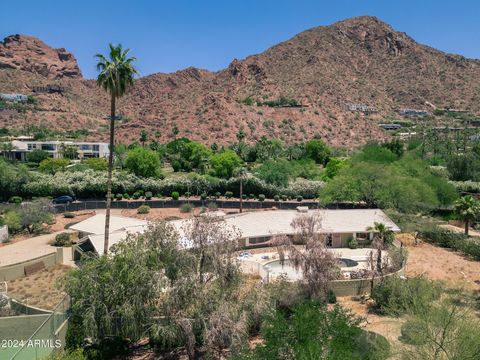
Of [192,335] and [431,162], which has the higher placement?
[431,162]

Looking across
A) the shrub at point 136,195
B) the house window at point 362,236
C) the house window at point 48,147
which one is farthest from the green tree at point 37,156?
the house window at point 362,236

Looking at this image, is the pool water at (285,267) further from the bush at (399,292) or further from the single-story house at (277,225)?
the bush at (399,292)

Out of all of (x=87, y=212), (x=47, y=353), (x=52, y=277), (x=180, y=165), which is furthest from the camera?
(x=180, y=165)

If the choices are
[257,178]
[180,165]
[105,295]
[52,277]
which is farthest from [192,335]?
[180,165]

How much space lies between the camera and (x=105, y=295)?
19.4 meters

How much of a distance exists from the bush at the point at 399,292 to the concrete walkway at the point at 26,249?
23237 mm

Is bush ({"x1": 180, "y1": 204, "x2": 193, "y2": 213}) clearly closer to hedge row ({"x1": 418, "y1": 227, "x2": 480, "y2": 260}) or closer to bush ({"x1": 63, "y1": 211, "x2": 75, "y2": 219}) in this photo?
bush ({"x1": 63, "y1": 211, "x2": 75, "y2": 219})

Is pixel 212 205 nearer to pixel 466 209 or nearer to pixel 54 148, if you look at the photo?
pixel 466 209

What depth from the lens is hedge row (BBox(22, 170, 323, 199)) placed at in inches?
2379

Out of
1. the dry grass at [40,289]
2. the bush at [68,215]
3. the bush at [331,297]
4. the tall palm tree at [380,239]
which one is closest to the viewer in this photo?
the bush at [331,297]

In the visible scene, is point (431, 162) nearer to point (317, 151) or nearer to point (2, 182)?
point (317, 151)

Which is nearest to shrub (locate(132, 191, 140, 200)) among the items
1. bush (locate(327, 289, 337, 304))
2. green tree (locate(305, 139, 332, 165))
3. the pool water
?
the pool water

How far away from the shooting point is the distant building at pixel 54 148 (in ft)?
317

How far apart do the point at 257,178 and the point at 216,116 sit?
58.9 metres
